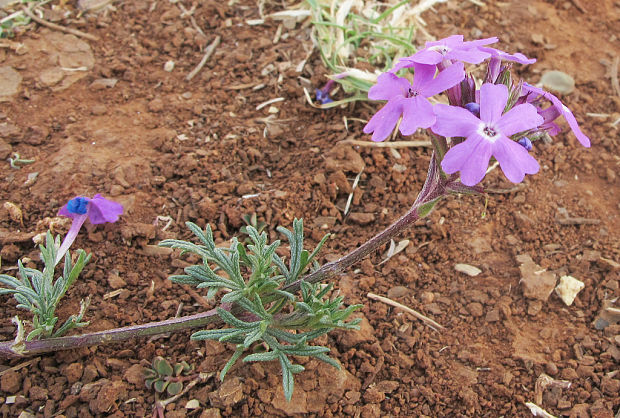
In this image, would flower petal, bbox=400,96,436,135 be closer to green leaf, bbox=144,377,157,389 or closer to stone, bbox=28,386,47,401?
green leaf, bbox=144,377,157,389

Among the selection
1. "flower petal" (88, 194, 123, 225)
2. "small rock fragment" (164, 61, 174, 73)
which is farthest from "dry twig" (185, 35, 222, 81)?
"flower petal" (88, 194, 123, 225)

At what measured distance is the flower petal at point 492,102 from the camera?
6.38ft

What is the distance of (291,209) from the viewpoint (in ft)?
10.3

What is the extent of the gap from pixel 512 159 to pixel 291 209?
57.3 inches

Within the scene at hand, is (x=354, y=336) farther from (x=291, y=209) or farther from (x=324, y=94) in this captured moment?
(x=324, y=94)

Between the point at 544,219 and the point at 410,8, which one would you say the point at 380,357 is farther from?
the point at 410,8

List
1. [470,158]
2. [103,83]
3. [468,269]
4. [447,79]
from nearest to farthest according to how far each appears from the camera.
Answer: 1. [470,158]
2. [447,79]
3. [468,269]
4. [103,83]

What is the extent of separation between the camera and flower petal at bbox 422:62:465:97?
6.43ft

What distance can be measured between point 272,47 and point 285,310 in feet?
6.55

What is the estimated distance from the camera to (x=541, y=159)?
3.51 m

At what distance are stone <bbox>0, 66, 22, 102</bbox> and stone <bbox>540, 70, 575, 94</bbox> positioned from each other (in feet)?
11.0

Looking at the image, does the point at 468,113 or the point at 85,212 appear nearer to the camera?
the point at 468,113

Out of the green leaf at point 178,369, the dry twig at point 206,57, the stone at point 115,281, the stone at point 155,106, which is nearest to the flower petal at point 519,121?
the green leaf at point 178,369

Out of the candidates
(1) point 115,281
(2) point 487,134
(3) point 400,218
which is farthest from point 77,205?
(2) point 487,134
